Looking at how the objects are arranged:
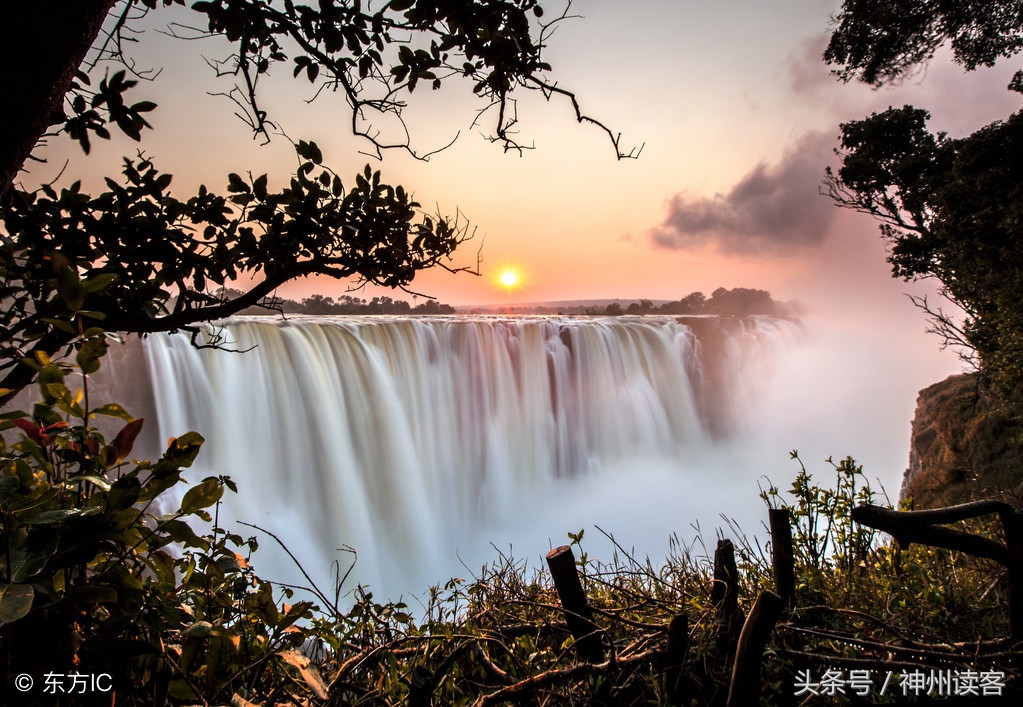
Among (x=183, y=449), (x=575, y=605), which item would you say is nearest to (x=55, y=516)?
(x=183, y=449)

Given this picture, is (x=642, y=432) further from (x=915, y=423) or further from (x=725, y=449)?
(x=915, y=423)

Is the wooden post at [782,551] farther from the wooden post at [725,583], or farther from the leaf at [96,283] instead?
the leaf at [96,283]

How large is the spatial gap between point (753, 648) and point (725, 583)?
424mm

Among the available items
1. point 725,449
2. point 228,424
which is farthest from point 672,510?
point 228,424

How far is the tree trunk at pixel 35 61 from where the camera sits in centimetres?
111

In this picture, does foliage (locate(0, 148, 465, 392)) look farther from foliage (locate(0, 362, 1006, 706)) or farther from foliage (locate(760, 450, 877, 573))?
foliage (locate(760, 450, 877, 573))

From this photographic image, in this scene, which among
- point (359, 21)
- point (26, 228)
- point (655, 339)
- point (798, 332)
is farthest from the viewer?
point (798, 332)

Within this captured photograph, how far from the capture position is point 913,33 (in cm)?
1009

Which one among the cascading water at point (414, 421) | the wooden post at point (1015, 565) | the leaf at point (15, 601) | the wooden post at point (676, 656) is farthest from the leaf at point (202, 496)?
the cascading water at point (414, 421)

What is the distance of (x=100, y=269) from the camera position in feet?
5.40

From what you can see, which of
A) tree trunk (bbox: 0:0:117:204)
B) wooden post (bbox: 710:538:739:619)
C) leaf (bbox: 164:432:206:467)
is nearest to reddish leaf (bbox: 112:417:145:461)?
leaf (bbox: 164:432:206:467)

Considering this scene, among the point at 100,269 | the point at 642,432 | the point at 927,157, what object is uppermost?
the point at 927,157

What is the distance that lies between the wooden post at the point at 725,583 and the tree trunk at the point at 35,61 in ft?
7.52

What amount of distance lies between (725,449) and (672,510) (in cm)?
506
